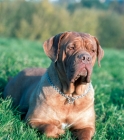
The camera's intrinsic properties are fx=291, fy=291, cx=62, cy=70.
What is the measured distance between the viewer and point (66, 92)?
12.8 feet

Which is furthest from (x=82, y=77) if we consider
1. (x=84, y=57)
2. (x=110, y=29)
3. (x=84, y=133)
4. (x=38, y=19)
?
(x=110, y=29)

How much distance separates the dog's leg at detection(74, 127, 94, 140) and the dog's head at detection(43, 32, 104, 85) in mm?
623

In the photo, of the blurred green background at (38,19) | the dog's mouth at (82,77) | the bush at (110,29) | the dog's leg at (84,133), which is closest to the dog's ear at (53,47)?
the dog's mouth at (82,77)

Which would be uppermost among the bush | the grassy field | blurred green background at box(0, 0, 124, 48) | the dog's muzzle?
the dog's muzzle

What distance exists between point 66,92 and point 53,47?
626mm

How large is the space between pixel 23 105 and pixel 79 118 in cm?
105

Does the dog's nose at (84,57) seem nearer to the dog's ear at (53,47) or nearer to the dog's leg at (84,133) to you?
the dog's ear at (53,47)

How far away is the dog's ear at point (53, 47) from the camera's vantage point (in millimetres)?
3762

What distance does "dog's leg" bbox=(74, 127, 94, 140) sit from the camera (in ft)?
11.9

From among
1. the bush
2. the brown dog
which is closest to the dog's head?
the brown dog

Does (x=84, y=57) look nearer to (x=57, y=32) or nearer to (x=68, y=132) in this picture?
(x=68, y=132)

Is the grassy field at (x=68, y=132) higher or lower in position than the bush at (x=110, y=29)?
higher

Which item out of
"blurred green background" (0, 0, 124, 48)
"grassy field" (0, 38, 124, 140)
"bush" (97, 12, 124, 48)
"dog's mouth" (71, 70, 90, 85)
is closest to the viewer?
"grassy field" (0, 38, 124, 140)

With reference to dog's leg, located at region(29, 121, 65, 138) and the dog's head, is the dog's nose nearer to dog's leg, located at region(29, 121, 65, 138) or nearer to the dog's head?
the dog's head
